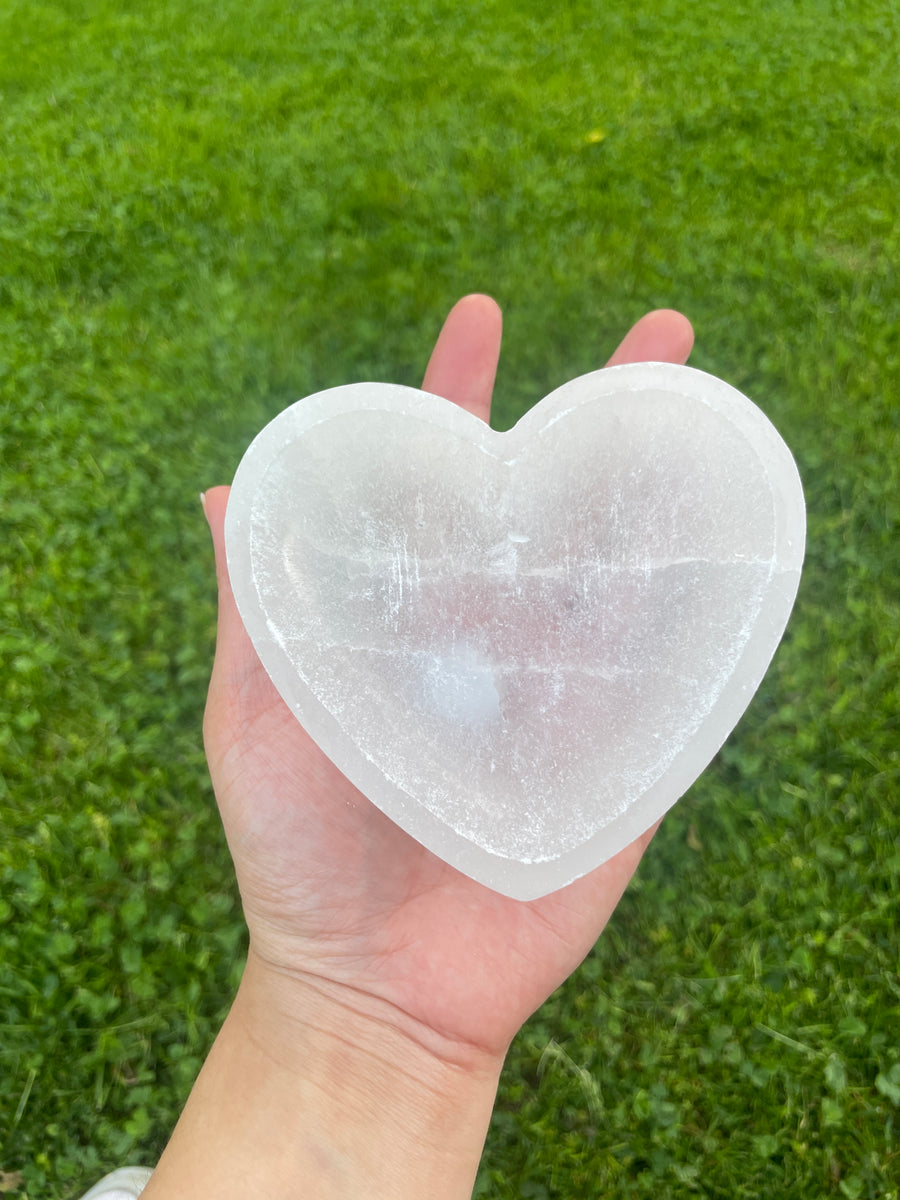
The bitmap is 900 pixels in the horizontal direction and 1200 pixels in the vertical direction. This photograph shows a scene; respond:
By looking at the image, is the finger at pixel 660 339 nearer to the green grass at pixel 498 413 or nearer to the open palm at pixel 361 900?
the green grass at pixel 498 413

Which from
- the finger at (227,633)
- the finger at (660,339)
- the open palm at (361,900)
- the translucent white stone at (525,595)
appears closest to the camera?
the translucent white stone at (525,595)

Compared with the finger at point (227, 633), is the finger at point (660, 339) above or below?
above

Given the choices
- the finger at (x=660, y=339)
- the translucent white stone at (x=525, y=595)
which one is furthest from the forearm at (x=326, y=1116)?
the finger at (x=660, y=339)

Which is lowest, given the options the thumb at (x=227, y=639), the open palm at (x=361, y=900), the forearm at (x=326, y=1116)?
the forearm at (x=326, y=1116)

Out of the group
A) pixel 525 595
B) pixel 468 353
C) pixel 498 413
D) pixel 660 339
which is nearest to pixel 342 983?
pixel 525 595

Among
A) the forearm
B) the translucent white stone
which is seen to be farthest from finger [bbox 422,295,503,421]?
the forearm

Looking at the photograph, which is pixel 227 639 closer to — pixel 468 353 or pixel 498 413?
pixel 468 353

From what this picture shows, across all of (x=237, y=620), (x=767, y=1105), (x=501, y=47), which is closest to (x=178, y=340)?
(x=237, y=620)

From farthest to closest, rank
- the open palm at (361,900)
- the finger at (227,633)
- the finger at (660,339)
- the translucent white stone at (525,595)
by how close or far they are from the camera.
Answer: the finger at (660,339), the finger at (227,633), the open palm at (361,900), the translucent white stone at (525,595)
